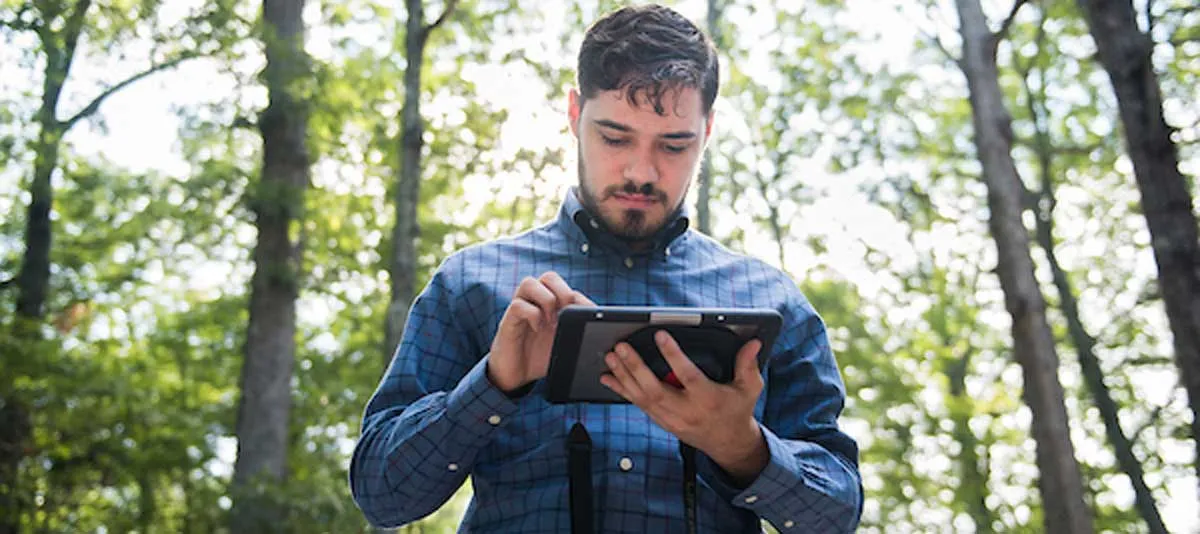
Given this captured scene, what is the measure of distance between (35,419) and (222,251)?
17.6ft

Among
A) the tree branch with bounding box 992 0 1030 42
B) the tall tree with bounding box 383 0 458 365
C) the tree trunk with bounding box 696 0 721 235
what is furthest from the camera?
the tree trunk with bounding box 696 0 721 235

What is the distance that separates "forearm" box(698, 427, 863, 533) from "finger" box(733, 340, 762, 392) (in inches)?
4.8

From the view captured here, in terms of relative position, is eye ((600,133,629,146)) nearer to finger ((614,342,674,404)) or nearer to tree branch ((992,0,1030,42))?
finger ((614,342,674,404))

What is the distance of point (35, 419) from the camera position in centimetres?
1127

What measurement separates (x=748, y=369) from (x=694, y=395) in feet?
0.31

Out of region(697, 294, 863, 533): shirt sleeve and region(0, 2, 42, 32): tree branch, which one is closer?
region(697, 294, 863, 533): shirt sleeve

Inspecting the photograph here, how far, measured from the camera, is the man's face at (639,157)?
2221 millimetres

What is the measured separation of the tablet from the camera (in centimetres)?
171

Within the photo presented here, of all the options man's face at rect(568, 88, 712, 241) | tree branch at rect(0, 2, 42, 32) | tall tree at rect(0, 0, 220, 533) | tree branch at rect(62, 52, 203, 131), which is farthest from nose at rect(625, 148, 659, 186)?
tree branch at rect(62, 52, 203, 131)

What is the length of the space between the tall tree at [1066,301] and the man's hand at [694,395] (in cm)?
1194

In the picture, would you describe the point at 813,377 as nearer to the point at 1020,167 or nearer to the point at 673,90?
the point at 673,90

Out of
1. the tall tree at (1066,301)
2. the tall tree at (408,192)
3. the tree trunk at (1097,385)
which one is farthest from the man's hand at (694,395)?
the tree trunk at (1097,385)

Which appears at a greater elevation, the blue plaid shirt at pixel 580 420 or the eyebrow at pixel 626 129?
the eyebrow at pixel 626 129

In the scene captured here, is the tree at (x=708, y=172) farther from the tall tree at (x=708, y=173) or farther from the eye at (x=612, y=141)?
the eye at (x=612, y=141)
